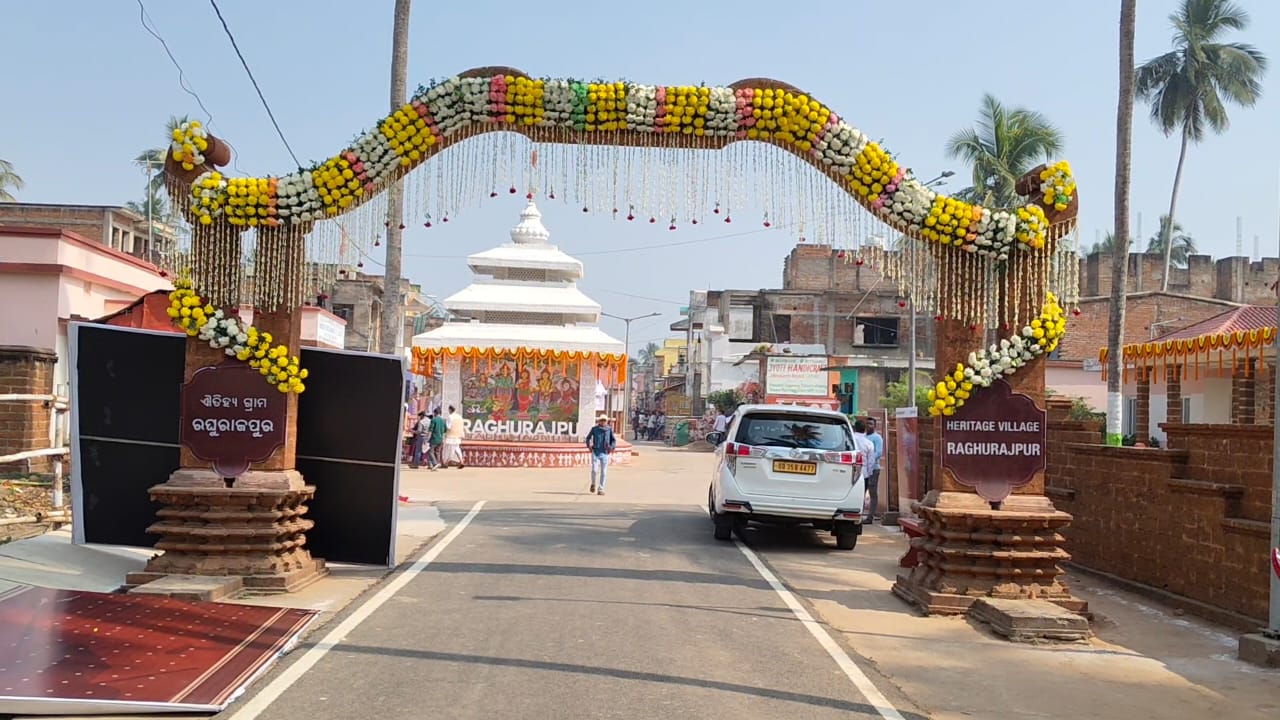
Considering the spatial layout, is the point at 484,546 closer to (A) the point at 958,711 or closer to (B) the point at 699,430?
(A) the point at 958,711

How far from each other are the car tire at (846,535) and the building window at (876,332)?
146ft

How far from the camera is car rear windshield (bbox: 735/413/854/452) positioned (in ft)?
49.0

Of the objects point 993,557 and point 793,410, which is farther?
point 793,410

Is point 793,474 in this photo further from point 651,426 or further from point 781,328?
point 651,426

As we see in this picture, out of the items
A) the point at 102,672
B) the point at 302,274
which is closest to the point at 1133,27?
the point at 302,274

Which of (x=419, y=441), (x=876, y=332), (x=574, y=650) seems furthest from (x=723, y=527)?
(x=876, y=332)

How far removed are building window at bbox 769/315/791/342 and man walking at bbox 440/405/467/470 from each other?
107 feet

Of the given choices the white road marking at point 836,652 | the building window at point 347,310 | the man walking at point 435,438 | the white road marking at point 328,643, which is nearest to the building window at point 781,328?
the building window at point 347,310

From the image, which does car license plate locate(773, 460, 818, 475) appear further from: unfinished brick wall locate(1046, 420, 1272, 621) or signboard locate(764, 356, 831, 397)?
signboard locate(764, 356, 831, 397)

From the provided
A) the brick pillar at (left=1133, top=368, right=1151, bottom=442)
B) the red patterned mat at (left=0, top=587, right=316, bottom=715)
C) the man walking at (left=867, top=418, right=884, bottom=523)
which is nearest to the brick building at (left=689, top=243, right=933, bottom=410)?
the brick pillar at (left=1133, top=368, right=1151, bottom=442)

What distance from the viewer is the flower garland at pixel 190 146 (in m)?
10.8

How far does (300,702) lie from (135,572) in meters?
4.79

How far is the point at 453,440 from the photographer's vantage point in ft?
102

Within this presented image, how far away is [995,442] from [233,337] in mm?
7361
